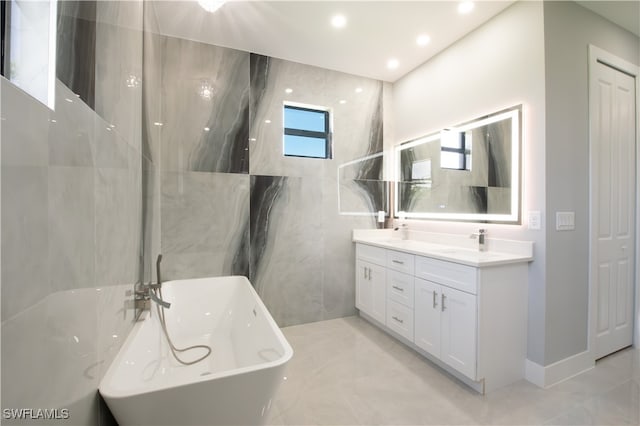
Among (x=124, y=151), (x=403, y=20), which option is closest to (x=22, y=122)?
(x=124, y=151)

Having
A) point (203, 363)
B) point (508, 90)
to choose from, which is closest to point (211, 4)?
point (508, 90)

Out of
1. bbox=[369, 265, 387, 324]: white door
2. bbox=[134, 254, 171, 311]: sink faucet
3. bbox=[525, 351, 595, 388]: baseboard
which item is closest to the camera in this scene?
bbox=[134, 254, 171, 311]: sink faucet

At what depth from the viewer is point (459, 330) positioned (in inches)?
72.8

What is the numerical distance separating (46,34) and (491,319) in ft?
8.07

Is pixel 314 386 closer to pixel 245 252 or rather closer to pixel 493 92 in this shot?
pixel 245 252

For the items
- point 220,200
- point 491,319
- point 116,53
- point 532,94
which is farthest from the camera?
point 220,200

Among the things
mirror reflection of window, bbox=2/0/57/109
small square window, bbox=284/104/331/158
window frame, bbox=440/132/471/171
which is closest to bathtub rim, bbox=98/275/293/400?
mirror reflection of window, bbox=2/0/57/109

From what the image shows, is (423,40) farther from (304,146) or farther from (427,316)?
(427,316)

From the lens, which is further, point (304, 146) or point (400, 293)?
point (304, 146)

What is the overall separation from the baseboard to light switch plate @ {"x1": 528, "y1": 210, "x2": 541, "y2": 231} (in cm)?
99

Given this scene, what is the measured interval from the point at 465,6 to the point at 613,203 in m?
2.09

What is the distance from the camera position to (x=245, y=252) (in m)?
2.73

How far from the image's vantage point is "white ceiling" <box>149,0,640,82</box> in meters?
2.08

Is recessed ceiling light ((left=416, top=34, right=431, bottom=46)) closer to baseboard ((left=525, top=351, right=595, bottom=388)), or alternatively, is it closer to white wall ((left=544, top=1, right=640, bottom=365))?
white wall ((left=544, top=1, right=640, bottom=365))
